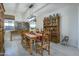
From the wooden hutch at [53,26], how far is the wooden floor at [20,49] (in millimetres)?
143

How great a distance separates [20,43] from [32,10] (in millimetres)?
712

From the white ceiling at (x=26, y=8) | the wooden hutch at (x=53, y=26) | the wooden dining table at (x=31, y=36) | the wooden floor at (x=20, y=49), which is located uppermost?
the white ceiling at (x=26, y=8)

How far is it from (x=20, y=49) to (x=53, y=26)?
32.3 inches

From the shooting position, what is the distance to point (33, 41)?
2445 mm

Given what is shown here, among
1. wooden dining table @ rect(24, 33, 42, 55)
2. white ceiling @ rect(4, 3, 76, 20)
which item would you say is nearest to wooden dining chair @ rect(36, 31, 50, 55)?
wooden dining table @ rect(24, 33, 42, 55)

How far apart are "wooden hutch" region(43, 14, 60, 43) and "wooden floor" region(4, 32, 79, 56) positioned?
14 centimetres

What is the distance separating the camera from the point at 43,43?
247 centimetres

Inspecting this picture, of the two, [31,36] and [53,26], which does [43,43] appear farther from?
[53,26]

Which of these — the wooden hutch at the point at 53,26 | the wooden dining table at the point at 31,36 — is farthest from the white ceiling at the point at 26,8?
the wooden dining table at the point at 31,36

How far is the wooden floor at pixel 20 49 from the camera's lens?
7.73 feet

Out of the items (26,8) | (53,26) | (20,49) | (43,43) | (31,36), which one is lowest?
(20,49)

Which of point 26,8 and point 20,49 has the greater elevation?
point 26,8

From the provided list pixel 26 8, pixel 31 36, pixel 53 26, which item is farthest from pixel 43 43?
pixel 26 8

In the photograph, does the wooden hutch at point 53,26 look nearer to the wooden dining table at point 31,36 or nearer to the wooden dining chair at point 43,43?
the wooden dining chair at point 43,43
